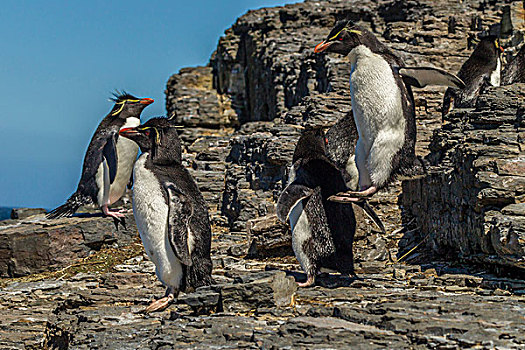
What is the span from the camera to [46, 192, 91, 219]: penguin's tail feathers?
27.7 ft

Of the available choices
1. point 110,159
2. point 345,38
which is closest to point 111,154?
point 110,159

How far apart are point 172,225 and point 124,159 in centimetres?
339

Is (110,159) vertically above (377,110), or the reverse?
(110,159)

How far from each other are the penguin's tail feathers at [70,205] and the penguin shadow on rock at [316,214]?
406cm

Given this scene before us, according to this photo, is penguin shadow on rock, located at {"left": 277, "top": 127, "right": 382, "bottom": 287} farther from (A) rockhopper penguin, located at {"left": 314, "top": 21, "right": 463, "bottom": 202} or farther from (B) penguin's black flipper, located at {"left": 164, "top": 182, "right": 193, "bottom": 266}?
(B) penguin's black flipper, located at {"left": 164, "top": 182, "right": 193, "bottom": 266}

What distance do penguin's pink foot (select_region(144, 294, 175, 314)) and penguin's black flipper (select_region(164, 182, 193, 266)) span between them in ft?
1.20

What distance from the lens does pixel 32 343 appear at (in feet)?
16.6

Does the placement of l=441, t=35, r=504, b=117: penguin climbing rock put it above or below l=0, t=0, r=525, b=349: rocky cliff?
above

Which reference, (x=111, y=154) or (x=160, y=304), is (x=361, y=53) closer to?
(x=160, y=304)

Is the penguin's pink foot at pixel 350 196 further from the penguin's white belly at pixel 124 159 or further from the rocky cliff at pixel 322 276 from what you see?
the penguin's white belly at pixel 124 159

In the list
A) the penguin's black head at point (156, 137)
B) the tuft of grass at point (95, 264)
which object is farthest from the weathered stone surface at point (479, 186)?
the tuft of grass at point (95, 264)

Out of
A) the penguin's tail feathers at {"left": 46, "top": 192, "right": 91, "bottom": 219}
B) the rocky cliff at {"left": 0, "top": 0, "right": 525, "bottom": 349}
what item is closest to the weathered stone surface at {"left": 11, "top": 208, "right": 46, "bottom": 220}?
the rocky cliff at {"left": 0, "top": 0, "right": 525, "bottom": 349}

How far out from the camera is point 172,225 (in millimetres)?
5109

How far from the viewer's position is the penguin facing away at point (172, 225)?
5129 millimetres
